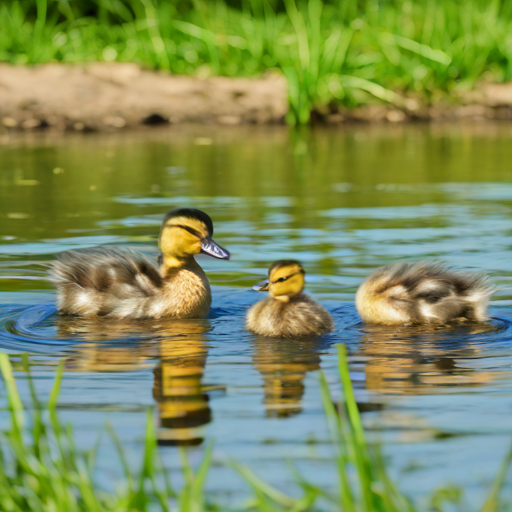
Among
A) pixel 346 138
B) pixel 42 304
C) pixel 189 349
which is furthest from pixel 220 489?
pixel 346 138

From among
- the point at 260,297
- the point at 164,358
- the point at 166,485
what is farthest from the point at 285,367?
the point at 166,485

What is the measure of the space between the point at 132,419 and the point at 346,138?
9.72m

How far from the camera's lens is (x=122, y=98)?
46.2 ft

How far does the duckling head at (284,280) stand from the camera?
5.04 m

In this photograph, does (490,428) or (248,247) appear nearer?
(490,428)

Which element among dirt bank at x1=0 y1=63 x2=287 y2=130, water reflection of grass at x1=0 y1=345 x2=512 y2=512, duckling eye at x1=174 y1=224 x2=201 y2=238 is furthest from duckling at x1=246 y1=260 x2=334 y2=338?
dirt bank at x1=0 y1=63 x2=287 y2=130

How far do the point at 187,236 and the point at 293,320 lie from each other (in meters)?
0.91

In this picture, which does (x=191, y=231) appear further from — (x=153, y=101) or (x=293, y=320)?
(x=153, y=101)

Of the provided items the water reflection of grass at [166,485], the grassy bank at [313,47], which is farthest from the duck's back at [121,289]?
the grassy bank at [313,47]

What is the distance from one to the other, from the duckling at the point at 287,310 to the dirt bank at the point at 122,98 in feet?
30.3

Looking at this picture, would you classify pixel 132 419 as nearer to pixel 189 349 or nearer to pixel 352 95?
pixel 189 349

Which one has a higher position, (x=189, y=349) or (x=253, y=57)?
(x=253, y=57)

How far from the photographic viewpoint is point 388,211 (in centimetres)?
797

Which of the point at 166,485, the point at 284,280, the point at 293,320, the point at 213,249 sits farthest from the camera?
the point at 213,249
